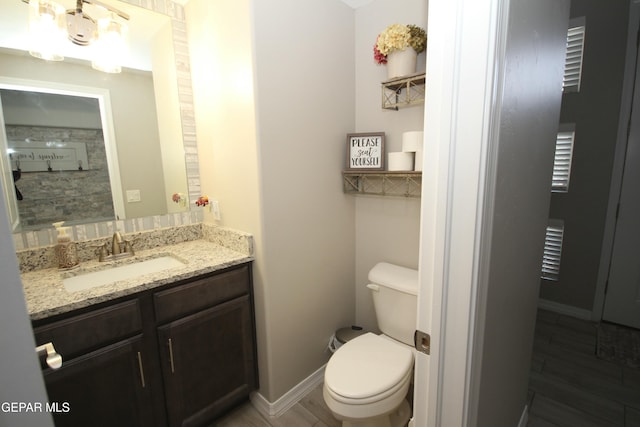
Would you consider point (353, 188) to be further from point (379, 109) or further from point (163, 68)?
point (163, 68)

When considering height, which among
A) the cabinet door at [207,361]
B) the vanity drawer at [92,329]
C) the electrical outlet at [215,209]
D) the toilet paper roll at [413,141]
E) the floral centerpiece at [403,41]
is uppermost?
the floral centerpiece at [403,41]

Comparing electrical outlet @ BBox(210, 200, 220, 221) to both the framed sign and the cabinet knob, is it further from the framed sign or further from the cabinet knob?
the cabinet knob

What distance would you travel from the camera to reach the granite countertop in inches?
43.9

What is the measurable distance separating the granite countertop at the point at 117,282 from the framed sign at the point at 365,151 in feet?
2.83

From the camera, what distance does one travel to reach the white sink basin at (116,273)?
1423 mm

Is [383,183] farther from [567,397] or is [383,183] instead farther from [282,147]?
[567,397]

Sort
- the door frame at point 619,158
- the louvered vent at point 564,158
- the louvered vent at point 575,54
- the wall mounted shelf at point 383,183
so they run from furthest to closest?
1. the louvered vent at point 564,158
2. the louvered vent at point 575,54
3. the door frame at point 619,158
4. the wall mounted shelf at point 383,183

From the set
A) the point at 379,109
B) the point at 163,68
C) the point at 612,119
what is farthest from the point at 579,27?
the point at 163,68

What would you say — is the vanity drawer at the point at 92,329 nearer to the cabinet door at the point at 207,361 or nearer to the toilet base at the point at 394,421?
the cabinet door at the point at 207,361

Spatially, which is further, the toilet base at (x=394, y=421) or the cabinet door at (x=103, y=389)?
the toilet base at (x=394, y=421)

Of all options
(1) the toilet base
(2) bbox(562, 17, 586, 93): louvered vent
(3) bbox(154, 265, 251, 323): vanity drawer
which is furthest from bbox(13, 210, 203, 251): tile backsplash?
(2) bbox(562, 17, 586, 93): louvered vent

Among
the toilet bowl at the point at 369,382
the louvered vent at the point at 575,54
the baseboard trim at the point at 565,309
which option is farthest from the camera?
the baseboard trim at the point at 565,309

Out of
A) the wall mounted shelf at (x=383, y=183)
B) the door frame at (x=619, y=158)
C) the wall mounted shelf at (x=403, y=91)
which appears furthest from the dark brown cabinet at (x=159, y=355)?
the door frame at (x=619, y=158)

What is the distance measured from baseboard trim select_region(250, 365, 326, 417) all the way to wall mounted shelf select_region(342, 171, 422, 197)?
123 cm
